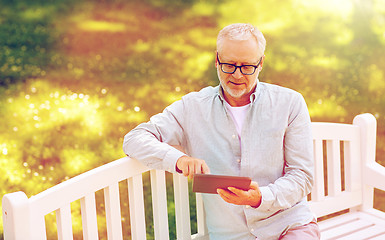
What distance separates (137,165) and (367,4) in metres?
3.58

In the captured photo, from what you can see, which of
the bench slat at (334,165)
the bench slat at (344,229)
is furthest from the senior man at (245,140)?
the bench slat at (334,165)

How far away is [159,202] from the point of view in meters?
1.86

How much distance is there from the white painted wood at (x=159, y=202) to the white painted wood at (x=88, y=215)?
0.80 ft

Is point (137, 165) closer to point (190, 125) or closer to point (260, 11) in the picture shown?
point (190, 125)

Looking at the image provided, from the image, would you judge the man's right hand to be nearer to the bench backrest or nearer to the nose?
the nose

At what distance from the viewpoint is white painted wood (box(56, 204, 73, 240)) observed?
1.61 metres

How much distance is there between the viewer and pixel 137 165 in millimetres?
1809

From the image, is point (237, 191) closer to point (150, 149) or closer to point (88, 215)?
point (150, 149)

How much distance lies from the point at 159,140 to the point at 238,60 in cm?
39

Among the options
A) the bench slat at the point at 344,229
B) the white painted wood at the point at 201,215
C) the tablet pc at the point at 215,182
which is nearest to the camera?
the tablet pc at the point at 215,182

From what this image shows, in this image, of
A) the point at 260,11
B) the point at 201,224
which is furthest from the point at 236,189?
the point at 260,11

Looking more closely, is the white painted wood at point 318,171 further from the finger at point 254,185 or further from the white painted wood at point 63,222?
the white painted wood at point 63,222

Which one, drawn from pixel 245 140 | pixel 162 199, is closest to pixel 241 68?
pixel 245 140

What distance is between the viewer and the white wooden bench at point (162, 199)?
4.96 ft
